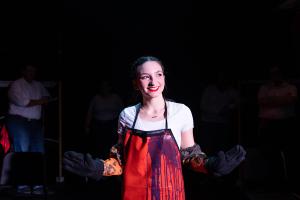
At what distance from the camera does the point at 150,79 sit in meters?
2.07

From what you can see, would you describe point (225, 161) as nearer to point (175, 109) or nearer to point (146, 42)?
point (175, 109)

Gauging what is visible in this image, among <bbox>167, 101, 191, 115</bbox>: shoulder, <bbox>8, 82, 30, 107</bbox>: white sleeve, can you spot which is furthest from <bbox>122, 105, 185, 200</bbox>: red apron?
<bbox>8, 82, 30, 107</bbox>: white sleeve

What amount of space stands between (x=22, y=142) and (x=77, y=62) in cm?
238

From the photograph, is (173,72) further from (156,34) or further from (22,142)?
(22,142)

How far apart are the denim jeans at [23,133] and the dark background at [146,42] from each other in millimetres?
1633

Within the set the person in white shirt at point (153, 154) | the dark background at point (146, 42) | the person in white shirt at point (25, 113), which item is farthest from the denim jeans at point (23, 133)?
the person in white shirt at point (153, 154)

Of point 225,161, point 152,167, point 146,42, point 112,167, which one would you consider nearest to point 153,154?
point 152,167

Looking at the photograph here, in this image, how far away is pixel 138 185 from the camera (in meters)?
1.95

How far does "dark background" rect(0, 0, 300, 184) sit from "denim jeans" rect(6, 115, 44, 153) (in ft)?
5.36

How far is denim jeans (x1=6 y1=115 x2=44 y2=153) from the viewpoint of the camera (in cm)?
534

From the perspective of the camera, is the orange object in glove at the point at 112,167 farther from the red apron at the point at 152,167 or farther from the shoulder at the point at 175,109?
the shoulder at the point at 175,109

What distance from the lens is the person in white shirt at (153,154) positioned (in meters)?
1.86

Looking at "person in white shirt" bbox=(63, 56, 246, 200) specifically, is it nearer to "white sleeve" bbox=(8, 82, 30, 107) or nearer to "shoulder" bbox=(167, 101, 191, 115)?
"shoulder" bbox=(167, 101, 191, 115)

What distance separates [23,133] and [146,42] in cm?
278
